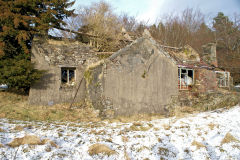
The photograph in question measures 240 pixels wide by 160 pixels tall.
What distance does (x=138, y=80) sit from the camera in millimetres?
9203

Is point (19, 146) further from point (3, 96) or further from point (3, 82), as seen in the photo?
point (3, 96)

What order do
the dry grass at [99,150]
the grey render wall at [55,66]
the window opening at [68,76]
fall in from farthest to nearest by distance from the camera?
the window opening at [68,76]
the grey render wall at [55,66]
the dry grass at [99,150]

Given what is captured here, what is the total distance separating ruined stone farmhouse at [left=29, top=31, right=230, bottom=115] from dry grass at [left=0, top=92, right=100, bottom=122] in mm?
523

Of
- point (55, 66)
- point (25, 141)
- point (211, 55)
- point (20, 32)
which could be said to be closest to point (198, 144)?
point (25, 141)

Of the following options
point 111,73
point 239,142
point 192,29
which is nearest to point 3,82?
point 111,73

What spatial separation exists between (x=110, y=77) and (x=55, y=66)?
12.7ft

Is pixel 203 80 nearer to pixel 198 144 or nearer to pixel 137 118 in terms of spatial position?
pixel 137 118

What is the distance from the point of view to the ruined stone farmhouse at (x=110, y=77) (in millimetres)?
8719

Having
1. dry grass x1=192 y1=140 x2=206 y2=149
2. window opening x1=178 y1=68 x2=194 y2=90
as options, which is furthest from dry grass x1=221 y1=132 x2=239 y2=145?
window opening x1=178 y1=68 x2=194 y2=90

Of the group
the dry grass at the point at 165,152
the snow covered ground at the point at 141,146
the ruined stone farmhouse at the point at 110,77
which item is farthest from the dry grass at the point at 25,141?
the ruined stone farmhouse at the point at 110,77

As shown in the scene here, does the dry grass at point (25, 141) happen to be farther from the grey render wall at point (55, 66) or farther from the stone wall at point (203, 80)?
the stone wall at point (203, 80)

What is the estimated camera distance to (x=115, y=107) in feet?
A: 28.3

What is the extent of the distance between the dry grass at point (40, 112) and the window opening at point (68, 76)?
5.11 feet

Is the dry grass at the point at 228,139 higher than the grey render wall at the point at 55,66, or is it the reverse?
the grey render wall at the point at 55,66
